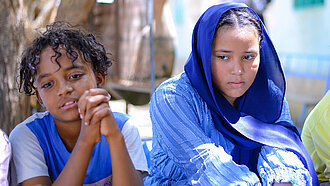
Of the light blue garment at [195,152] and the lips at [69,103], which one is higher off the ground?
the lips at [69,103]

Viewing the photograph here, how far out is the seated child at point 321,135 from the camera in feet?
7.10

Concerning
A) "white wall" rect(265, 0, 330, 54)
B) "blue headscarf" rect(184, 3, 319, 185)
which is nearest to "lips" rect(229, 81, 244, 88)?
"blue headscarf" rect(184, 3, 319, 185)

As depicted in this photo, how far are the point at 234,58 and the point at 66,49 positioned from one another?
808mm

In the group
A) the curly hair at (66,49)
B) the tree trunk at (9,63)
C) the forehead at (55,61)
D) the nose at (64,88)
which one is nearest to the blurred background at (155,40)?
the tree trunk at (9,63)

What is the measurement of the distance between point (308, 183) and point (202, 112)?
61cm

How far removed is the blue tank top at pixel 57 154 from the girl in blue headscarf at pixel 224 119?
0.30 m

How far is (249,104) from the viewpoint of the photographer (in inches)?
84.5

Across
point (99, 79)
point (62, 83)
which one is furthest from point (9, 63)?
point (62, 83)

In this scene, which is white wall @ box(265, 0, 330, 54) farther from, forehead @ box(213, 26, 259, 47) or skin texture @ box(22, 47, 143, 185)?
skin texture @ box(22, 47, 143, 185)

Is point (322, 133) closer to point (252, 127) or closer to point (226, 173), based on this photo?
point (252, 127)

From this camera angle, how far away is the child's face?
170cm

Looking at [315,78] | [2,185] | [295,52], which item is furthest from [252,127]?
[295,52]

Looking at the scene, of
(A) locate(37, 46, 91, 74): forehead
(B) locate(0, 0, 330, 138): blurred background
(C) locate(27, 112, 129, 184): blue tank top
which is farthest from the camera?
(B) locate(0, 0, 330, 138): blurred background

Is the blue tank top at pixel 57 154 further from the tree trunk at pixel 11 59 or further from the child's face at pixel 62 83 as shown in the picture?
the tree trunk at pixel 11 59
